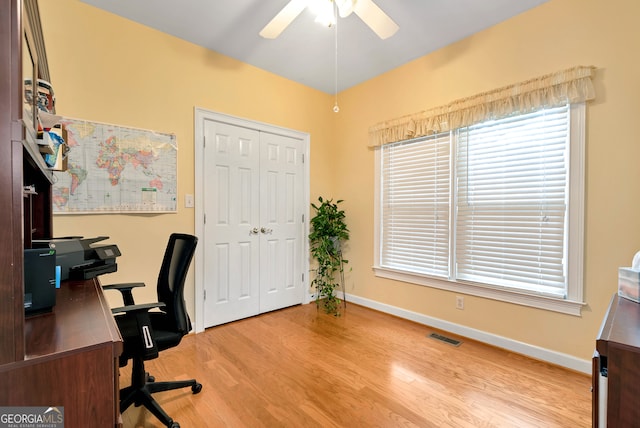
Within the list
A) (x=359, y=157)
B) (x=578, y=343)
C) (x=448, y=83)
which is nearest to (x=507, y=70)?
(x=448, y=83)

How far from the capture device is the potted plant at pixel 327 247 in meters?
3.57

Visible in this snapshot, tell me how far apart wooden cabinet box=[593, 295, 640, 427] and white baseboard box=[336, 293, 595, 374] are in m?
1.59

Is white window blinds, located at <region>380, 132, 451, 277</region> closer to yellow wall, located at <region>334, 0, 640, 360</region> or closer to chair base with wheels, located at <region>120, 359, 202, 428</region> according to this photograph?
yellow wall, located at <region>334, 0, 640, 360</region>

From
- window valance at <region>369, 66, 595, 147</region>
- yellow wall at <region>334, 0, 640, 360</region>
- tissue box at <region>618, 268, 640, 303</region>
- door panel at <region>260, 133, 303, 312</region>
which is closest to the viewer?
tissue box at <region>618, 268, 640, 303</region>

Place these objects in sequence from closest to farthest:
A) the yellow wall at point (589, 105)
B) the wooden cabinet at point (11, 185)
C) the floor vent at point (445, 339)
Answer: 1. the wooden cabinet at point (11, 185)
2. the yellow wall at point (589, 105)
3. the floor vent at point (445, 339)

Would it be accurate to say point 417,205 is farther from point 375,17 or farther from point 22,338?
point 22,338

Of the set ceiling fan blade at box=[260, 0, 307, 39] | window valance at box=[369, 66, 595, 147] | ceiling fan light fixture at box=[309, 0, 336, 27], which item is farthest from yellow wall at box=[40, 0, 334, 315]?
window valance at box=[369, 66, 595, 147]

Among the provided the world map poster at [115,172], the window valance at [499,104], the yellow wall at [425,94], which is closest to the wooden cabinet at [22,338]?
the world map poster at [115,172]

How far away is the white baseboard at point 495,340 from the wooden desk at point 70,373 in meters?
2.71

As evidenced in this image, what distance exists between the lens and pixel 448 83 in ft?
9.18

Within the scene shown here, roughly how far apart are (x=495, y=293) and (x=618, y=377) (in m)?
1.85

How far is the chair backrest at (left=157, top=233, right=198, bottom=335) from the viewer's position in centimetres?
170

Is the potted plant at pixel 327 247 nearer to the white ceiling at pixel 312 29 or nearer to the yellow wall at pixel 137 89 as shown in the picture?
the yellow wall at pixel 137 89

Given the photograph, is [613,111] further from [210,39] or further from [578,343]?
[210,39]
